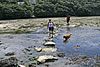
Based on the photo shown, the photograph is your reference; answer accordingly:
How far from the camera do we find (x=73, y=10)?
2635 inches

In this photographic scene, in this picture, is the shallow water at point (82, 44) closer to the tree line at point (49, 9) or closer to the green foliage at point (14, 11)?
the green foliage at point (14, 11)

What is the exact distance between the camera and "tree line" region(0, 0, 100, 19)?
62.8 meters

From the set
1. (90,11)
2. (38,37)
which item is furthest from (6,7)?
(38,37)

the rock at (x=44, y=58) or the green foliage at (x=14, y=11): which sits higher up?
the rock at (x=44, y=58)

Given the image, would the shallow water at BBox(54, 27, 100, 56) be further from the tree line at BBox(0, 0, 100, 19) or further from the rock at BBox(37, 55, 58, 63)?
the tree line at BBox(0, 0, 100, 19)

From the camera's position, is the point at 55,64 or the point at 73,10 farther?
the point at 73,10

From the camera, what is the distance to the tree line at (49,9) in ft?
206

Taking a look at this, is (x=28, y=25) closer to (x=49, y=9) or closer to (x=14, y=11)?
(x=14, y=11)

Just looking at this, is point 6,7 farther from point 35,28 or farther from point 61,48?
point 61,48

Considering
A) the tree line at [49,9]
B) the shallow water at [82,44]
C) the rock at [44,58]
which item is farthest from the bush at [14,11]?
the rock at [44,58]

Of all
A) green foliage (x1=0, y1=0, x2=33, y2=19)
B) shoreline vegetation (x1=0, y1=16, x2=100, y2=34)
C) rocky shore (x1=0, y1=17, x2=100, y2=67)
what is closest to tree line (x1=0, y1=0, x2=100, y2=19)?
green foliage (x1=0, y1=0, x2=33, y2=19)

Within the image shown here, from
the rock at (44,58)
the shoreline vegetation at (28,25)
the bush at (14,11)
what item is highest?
the rock at (44,58)

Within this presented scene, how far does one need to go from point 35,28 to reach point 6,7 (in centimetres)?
1410

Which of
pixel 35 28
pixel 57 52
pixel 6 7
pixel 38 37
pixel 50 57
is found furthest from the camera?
pixel 6 7
